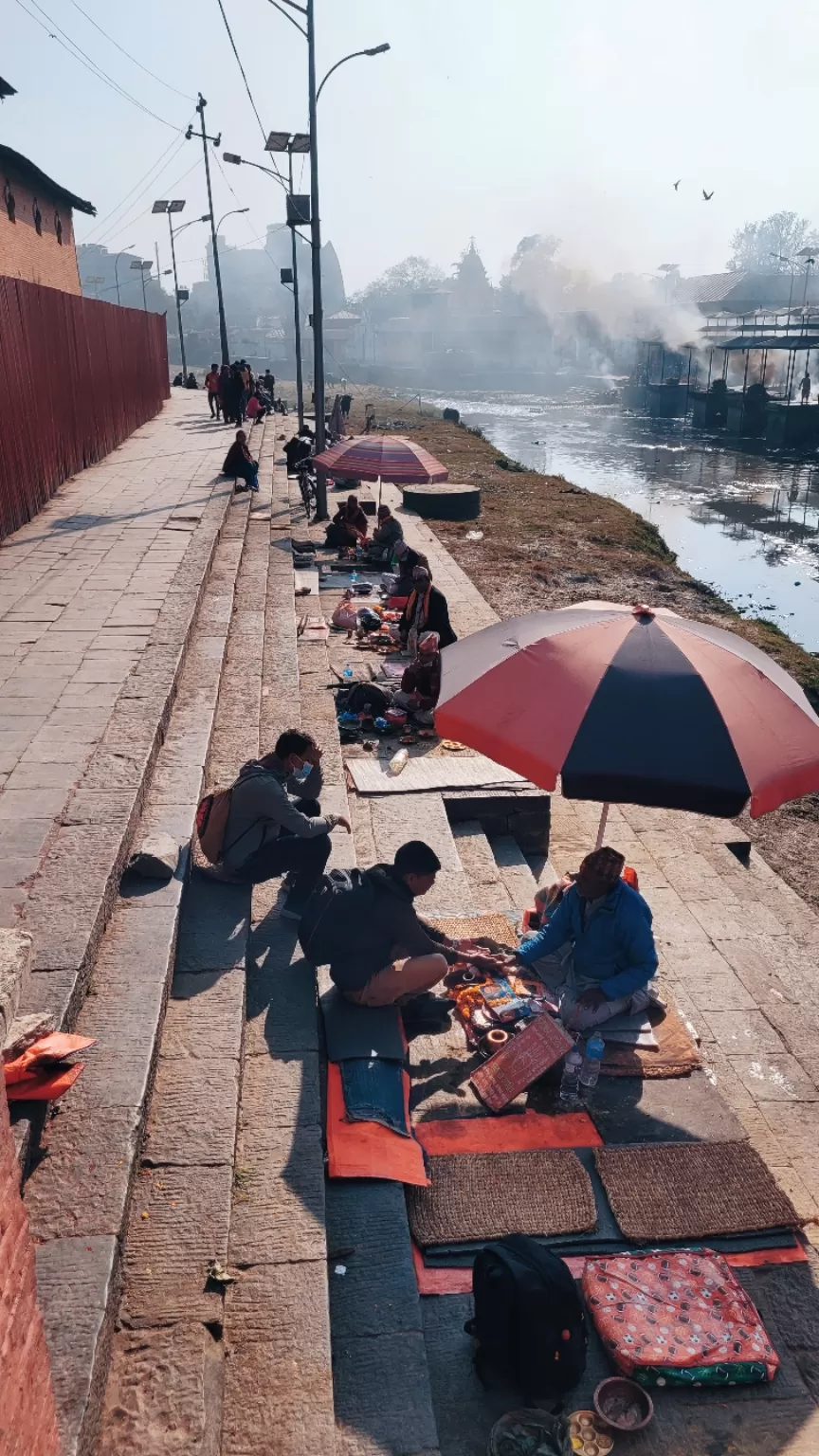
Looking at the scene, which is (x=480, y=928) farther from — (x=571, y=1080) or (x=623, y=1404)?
(x=623, y=1404)

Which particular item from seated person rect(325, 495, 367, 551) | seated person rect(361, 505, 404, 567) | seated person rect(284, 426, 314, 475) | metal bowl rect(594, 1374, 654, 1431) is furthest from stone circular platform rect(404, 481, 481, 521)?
metal bowl rect(594, 1374, 654, 1431)

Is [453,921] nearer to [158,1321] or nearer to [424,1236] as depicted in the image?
[424,1236]

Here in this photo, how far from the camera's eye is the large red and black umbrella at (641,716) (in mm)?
4184

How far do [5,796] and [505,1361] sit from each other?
3.40 metres

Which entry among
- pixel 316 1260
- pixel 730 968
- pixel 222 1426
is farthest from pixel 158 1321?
pixel 730 968

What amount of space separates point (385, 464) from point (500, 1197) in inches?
414

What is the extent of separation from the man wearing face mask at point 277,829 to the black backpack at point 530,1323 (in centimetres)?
227

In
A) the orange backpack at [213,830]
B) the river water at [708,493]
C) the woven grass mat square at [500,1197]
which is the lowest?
the river water at [708,493]

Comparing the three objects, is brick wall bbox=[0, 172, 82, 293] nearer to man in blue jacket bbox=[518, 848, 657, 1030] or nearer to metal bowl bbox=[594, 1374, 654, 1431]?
man in blue jacket bbox=[518, 848, 657, 1030]

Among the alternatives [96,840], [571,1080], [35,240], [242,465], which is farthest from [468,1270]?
[35,240]

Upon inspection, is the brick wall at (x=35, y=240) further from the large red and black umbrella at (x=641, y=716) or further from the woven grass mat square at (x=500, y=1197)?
the woven grass mat square at (x=500, y=1197)

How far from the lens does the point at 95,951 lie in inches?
159

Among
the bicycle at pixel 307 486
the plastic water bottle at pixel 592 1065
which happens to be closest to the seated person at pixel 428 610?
the plastic water bottle at pixel 592 1065

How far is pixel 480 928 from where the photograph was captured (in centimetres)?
554
